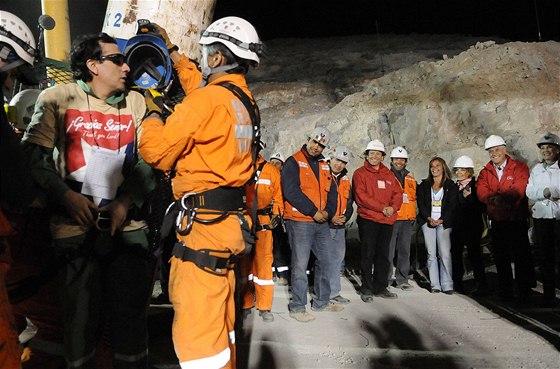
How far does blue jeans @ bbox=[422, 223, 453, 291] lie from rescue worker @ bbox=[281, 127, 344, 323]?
82.6 inches

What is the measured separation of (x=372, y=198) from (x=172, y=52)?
15.5 ft

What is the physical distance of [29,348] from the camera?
2.85 meters

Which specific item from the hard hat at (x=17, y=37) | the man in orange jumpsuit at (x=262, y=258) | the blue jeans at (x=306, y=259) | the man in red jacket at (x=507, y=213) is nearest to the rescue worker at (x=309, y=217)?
the blue jeans at (x=306, y=259)

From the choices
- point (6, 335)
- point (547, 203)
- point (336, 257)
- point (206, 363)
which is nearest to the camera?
point (6, 335)

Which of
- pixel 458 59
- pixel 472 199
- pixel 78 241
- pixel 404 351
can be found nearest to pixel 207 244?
pixel 78 241

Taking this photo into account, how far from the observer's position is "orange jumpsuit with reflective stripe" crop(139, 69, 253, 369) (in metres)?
2.34

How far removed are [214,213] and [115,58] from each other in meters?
1.19

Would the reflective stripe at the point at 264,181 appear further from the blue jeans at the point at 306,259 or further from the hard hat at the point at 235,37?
the hard hat at the point at 235,37

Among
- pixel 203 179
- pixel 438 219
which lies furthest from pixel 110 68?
pixel 438 219

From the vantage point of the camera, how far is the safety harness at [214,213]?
7.96 feet

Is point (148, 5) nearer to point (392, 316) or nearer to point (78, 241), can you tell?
point (78, 241)

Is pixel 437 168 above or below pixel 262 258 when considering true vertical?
above

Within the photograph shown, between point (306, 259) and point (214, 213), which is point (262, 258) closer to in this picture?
point (306, 259)

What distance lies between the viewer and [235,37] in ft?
8.73
